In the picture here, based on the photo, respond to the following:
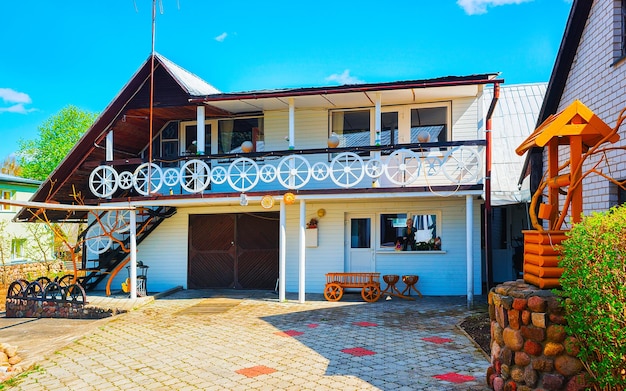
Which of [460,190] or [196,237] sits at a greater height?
[460,190]

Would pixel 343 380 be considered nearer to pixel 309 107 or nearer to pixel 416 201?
pixel 416 201

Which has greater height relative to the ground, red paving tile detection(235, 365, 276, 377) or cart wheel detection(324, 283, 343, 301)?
cart wheel detection(324, 283, 343, 301)

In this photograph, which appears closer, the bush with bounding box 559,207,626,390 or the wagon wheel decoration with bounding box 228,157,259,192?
the bush with bounding box 559,207,626,390

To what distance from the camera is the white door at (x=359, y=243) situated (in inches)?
528

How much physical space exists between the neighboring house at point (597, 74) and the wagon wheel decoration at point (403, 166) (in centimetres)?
298

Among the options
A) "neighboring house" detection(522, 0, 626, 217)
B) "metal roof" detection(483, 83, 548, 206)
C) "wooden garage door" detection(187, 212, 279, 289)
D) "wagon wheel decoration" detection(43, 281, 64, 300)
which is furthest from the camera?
"wooden garage door" detection(187, 212, 279, 289)

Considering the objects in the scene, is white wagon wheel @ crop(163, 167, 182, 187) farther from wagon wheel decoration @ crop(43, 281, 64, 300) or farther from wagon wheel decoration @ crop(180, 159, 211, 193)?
wagon wheel decoration @ crop(43, 281, 64, 300)

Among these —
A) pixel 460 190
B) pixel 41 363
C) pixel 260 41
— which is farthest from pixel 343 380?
pixel 260 41

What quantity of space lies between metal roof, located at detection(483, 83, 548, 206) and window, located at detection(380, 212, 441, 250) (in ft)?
6.43

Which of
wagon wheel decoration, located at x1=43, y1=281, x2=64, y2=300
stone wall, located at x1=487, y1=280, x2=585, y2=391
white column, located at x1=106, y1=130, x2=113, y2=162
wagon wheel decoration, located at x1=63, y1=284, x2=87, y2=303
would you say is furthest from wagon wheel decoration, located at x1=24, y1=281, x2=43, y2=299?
stone wall, located at x1=487, y1=280, x2=585, y2=391

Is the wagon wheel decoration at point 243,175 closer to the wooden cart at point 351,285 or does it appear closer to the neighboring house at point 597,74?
the wooden cart at point 351,285

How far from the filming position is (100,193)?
1384 cm

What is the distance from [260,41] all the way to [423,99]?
11529 mm

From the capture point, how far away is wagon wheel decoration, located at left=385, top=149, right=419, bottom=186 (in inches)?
434
